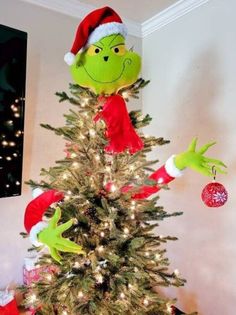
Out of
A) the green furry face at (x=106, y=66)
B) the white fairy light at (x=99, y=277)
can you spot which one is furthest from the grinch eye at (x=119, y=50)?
the white fairy light at (x=99, y=277)

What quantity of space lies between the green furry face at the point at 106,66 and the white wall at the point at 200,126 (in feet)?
2.13

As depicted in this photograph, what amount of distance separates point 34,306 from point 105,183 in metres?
0.56

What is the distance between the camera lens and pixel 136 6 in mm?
1845

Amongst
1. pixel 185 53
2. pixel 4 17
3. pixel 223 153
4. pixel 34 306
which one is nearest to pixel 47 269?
pixel 34 306

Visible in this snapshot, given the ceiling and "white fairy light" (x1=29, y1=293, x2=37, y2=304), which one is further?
the ceiling

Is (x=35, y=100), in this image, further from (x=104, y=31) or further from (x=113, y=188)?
(x=113, y=188)

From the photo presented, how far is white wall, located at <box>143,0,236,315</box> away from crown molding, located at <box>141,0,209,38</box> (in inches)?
1.4

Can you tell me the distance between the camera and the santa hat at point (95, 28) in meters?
1.18

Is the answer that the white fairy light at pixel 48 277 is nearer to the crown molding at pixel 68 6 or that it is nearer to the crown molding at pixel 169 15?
the crown molding at pixel 68 6

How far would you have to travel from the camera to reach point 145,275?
1137mm

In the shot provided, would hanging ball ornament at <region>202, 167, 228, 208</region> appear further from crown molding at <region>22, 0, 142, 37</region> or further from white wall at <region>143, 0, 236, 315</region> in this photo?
crown molding at <region>22, 0, 142, 37</region>

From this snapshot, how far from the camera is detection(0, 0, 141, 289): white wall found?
1.63 metres

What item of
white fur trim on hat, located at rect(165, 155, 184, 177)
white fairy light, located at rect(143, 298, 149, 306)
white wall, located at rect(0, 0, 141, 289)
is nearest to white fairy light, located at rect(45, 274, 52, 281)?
white fairy light, located at rect(143, 298, 149, 306)

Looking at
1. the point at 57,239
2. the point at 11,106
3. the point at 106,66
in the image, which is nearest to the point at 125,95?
the point at 106,66
